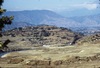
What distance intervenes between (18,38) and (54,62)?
105 meters

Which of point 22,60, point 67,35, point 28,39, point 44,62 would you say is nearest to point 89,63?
point 44,62

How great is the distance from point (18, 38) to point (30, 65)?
105 m

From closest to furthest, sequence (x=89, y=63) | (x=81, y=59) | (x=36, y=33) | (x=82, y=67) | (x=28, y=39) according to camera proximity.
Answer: (x=82, y=67)
(x=89, y=63)
(x=81, y=59)
(x=28, y=39)
(x=36, y=33)

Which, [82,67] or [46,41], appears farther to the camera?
[46,41]

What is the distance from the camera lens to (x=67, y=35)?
193m

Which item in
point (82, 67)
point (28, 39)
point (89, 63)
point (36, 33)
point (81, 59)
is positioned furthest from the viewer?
point (36, 33)

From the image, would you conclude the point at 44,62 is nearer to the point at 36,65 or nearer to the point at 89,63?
the point at 36,65

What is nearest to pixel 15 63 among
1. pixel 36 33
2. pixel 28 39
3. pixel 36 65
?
pixel 36 65

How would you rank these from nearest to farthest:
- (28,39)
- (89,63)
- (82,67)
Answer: (82,67) < (89,63) < (28,39)

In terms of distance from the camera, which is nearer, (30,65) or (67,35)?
(30,65)

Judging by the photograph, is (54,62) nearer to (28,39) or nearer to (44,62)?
(44,62)

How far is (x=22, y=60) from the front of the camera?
75000mm

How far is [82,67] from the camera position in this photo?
60344 millimetres

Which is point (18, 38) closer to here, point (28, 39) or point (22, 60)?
point (28, 39)
